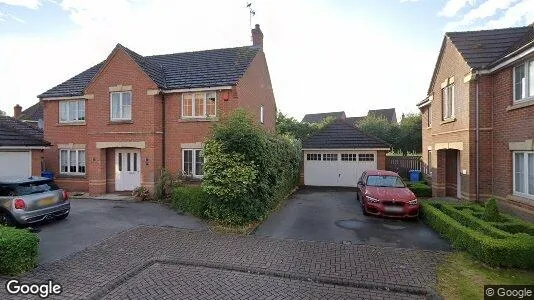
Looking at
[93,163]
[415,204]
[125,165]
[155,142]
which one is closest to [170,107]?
[155,142]

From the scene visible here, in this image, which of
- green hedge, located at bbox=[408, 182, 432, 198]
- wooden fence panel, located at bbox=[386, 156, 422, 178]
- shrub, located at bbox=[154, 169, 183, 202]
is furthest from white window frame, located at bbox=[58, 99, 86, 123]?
wooden fence panel, located at bbox=[386, 156, 422, 178]

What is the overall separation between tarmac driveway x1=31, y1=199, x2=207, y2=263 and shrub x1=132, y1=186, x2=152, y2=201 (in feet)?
1.81

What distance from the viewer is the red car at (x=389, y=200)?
11.2 metres

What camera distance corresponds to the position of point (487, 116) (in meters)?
12.0

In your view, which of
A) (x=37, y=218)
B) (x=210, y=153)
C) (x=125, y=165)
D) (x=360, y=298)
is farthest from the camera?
(x=125, y=165)

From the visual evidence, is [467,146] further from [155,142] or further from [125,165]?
[125,165]

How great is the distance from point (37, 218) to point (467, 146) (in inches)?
625

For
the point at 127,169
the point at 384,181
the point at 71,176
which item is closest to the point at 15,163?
the point at 71,176

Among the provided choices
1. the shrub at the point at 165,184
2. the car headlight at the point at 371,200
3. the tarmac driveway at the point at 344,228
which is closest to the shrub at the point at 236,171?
the tarmac driveway at the point at 344,228

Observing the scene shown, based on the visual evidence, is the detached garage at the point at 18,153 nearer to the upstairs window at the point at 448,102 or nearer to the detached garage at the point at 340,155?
the detached garage at the point at 340,155

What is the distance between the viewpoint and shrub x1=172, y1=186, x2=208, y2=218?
38.1ft

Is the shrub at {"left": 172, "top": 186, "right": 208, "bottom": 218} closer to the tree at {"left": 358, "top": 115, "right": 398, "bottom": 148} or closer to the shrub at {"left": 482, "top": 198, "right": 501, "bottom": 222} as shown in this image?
the shrub at {"left": 482, "top": 198, "right": 501, "bottom": 222}

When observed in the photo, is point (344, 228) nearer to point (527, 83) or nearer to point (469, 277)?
point (469, 277)

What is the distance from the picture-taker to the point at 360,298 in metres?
5.63
